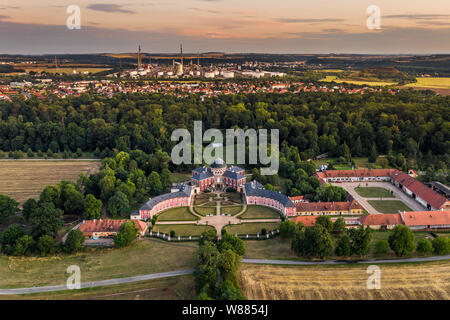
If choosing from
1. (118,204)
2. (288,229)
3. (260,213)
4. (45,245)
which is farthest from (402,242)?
(45,245)

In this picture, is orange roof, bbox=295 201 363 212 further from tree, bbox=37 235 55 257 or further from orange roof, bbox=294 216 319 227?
tree, bbox=37 235 55 257

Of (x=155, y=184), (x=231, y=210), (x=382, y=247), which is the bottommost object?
(x=231, y=210)

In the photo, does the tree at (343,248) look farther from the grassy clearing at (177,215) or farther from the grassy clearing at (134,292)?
the grassy clearing at (177,215)

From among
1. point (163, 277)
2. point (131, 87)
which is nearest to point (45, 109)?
point (131, 87)

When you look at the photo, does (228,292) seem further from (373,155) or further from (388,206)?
(373,155)

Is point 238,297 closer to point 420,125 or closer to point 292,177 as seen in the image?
point 292,177

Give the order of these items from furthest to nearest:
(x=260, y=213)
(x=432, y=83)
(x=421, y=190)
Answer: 1. (x=432, y=83)
2. (x=421, y=190)
3. (x=260, y=213)

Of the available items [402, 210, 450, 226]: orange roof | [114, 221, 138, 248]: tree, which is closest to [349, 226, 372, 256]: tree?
[402, 210, 450, 226]: orange roof

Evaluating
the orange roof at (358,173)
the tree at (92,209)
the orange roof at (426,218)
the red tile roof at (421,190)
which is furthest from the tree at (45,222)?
the red tile roof at (421,190)
